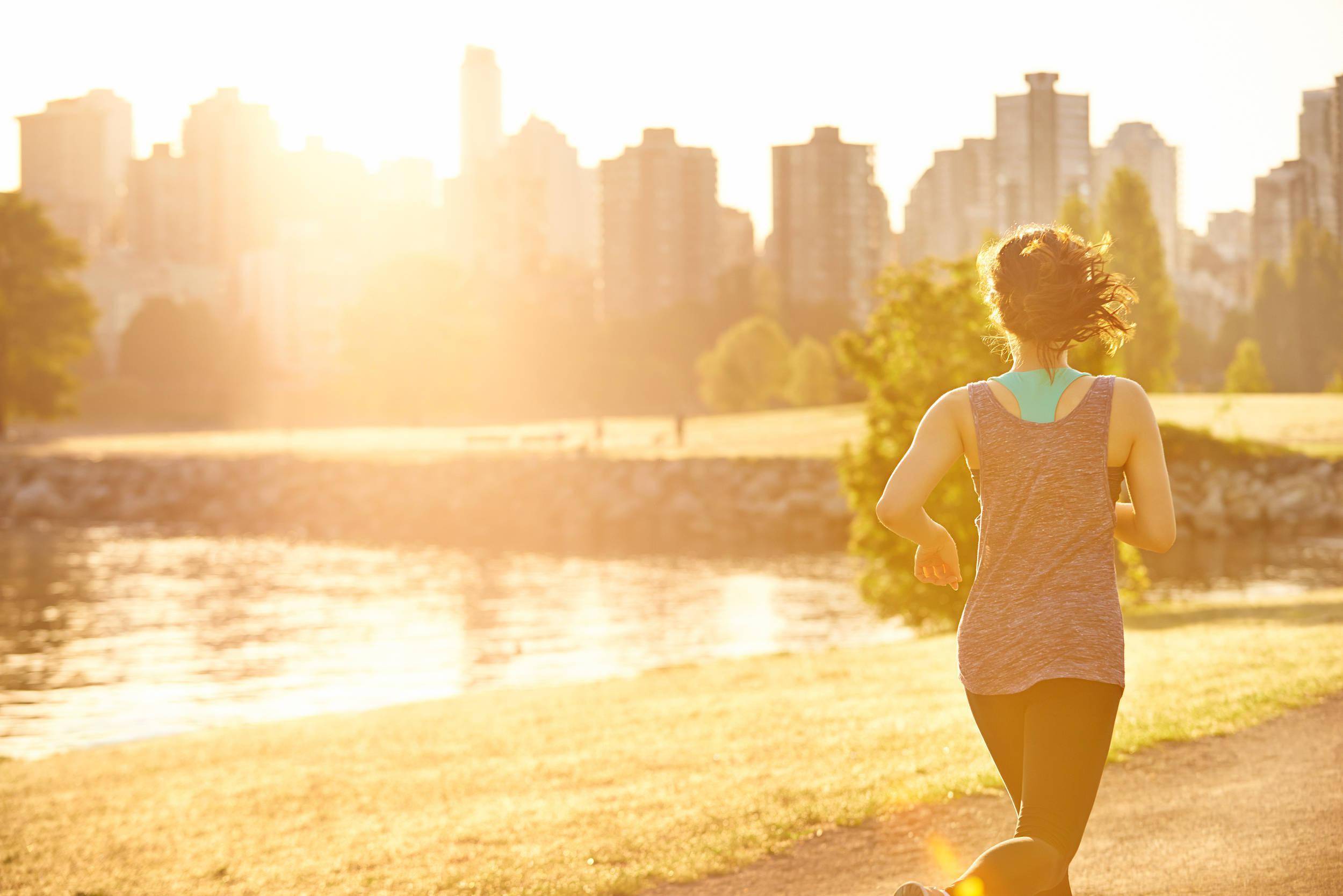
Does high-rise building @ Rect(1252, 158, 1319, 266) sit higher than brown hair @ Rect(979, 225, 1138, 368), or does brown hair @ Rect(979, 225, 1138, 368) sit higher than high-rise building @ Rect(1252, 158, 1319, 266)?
high-rise building @ Rect(1252, 158, 1319, 266)

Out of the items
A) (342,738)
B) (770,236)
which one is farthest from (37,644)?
(770,236)

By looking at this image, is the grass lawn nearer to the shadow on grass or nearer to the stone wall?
the shadow on grass

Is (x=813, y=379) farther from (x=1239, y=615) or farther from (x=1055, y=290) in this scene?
(x=1055, y=290)

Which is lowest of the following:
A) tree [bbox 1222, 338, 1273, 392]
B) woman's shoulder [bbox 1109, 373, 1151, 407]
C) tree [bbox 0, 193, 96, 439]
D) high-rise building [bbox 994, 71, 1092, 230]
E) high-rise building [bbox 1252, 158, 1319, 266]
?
woman's shoulder [bbox 1109, 373, 1151, 407]

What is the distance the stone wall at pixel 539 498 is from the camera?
41906 millimetres

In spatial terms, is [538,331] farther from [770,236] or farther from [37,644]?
[37,644]

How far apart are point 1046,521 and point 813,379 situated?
7916 cm

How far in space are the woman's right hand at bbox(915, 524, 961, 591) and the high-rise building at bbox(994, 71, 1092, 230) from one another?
5564cm

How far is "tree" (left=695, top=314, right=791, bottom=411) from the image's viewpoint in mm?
85438

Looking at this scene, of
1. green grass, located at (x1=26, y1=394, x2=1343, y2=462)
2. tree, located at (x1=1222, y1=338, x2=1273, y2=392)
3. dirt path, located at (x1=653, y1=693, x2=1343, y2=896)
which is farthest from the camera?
tree, located at (x1=1222, y1=338, x2=1273, y2=392)

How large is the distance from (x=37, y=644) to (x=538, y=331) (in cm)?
9039

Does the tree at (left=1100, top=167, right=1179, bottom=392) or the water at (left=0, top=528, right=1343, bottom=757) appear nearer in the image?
the water at (left=0, top=528, right=1343, bottom=757)

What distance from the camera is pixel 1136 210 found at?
201 feet

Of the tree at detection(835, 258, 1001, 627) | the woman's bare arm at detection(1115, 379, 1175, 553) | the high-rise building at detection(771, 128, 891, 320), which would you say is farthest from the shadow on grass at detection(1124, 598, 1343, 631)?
the high-rise building at detection(771, 128, 891, 320)
